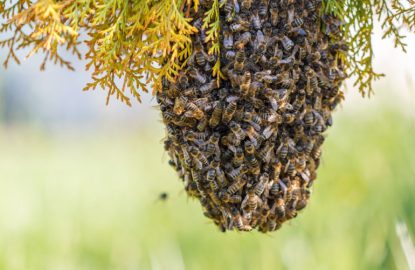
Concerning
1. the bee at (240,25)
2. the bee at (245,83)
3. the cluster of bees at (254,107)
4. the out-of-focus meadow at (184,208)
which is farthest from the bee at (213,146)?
the out-of-focus meadow at (184,208)

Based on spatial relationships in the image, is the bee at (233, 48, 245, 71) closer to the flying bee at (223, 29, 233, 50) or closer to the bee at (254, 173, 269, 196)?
the flying bee at (223, 29, 233, 50)

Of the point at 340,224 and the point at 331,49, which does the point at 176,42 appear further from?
the point at 340,224

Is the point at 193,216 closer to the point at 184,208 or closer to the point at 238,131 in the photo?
the point at 184,208

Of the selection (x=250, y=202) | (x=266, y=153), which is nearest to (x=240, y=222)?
(x=250, y=202)

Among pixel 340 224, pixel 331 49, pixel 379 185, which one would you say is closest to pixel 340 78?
pixel 331 49

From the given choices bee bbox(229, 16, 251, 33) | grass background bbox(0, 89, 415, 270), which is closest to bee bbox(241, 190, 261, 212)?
bee bbox(229, 16, 251, 33)

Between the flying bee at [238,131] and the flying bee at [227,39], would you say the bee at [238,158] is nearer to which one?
the flying bee at [238,131]
